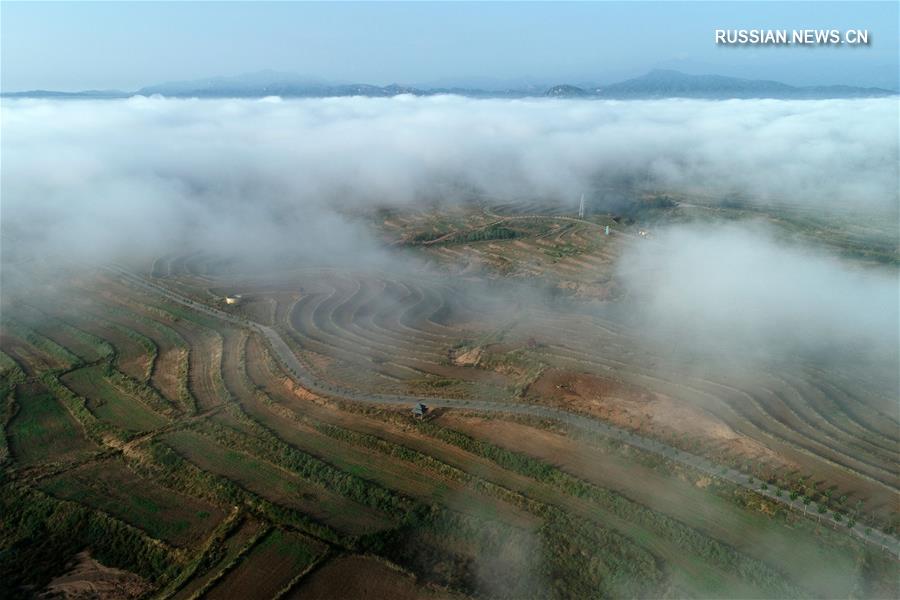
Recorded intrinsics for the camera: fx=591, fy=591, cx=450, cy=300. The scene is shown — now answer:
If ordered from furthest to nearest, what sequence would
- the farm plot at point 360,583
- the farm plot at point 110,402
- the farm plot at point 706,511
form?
the farm plot at point 110,402
the farm plot at point 706,511
the farm plot at point 360,583

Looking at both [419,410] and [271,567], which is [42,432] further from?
[419,410]

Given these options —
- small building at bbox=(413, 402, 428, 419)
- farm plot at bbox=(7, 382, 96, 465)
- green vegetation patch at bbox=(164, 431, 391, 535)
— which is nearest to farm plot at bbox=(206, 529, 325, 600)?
green vegetation patch at bbox=(164, 431, 391, 535)

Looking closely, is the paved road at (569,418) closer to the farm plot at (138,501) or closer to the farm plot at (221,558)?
the farm plot at (138,501)

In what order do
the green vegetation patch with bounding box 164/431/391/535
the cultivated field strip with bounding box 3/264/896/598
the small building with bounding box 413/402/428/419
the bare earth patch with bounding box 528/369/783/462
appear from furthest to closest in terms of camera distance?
the small building with bounding box 413/402/428/419 < the bare earth patch with bounding box 528/369/783/462 < the green vegetation patch with bounding box 164/431/391/535 < the cultivated field strip with bounding box 3/264/896/598

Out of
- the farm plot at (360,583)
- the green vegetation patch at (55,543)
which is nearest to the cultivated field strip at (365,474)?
the green vegetation patch at (55,543)

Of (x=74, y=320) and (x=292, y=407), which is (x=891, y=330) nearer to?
(x=292, y=407)

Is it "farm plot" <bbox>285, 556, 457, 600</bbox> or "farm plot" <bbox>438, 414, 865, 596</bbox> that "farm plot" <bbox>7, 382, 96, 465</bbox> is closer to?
"farm plot" <bbox>285, 556, 457, 600</bbox>
